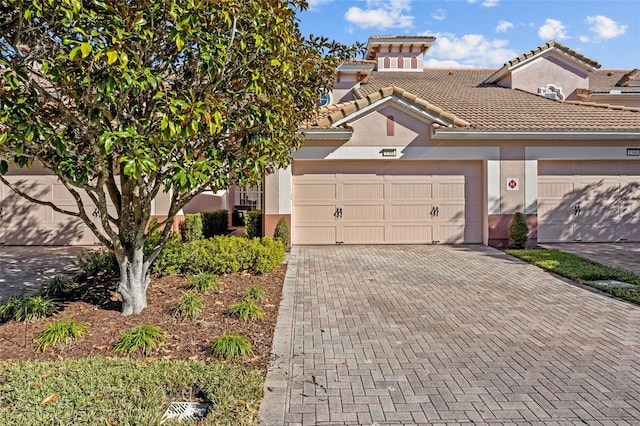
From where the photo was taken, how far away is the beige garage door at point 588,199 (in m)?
12.1

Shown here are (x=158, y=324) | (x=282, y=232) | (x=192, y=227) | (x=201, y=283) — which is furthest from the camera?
(x=192, y=227)

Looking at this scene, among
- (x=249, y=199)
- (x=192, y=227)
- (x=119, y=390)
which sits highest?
(x=249, y=199)

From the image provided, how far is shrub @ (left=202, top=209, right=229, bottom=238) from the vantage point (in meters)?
12.9

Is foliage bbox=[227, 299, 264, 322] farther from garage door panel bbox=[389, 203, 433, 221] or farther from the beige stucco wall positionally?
the beige stucco wall

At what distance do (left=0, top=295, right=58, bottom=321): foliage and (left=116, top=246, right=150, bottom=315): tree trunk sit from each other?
3.30 feet

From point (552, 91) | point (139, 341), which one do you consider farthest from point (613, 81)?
point (139, 341)

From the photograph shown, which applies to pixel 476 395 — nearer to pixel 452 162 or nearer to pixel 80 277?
pixel 80 277

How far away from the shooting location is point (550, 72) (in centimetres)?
1894

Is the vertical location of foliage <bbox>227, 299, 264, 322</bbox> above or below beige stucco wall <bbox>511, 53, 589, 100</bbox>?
below

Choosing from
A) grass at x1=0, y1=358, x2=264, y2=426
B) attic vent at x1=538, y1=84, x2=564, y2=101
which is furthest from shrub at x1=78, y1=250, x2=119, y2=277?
attic vent at x1=538, y1=84, x2=564, y2=101

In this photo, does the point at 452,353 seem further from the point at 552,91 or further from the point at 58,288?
the point at 552,91

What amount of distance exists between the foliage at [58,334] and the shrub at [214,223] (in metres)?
7.95

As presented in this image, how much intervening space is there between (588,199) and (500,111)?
3.86m

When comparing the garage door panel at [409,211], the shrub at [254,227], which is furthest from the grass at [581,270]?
the shrub at [254,227]
